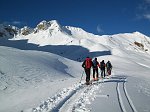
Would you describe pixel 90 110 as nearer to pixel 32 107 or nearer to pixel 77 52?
pixel 32 107

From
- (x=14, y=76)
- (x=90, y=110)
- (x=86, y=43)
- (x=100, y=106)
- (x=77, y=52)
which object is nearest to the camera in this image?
(x=90, y=110)

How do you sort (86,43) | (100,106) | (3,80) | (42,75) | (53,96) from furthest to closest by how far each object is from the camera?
(86,43) < (42,75) < (3,80) < (53,96) < (100,106)

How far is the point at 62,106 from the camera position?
11.5 m

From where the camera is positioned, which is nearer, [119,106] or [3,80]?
[119,106]

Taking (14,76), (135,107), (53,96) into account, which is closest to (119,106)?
(135,107)

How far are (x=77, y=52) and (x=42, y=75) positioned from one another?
13018cm

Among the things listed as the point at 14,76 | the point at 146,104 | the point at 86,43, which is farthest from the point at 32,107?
the point at 86,43

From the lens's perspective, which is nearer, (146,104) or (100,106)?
(100,106)

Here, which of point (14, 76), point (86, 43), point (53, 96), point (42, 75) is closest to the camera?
point (53, 96)

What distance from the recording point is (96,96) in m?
14.1

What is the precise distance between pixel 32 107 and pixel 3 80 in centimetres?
1354

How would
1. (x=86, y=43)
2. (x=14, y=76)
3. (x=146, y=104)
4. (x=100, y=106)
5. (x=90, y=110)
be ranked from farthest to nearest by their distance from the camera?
(x=86, y=43)
(x=14, y=76)
(x=146, y=104)
(x=100, y=106)
(x=90, y=110)

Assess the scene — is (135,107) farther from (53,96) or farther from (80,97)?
(53,96)

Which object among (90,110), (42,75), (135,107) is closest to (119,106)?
(135,107)
